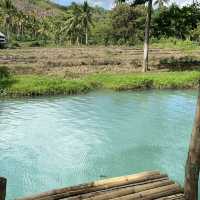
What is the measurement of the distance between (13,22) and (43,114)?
51.4m

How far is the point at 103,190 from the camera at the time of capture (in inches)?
265

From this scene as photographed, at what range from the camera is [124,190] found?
674cm

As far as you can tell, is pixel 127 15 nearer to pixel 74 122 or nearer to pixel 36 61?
pixel 36 61

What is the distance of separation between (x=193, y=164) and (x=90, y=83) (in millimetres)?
13934

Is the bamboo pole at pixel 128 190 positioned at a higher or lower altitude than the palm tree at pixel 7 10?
lower

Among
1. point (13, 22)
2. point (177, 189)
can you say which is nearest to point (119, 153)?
point (177, 189)

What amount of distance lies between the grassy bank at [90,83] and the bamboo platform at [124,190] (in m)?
11.8

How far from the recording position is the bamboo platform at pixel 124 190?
21.3 feet

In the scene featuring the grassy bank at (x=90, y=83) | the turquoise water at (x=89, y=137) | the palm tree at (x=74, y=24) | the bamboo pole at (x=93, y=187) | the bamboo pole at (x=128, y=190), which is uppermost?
the palm tree at (x=74, y=24)

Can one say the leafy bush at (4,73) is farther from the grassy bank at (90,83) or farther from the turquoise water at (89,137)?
the turquoise water at (89,137)

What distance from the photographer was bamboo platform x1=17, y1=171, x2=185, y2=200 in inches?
255

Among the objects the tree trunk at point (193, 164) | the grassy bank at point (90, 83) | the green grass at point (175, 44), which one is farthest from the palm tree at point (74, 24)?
the tree trunk at point (193, 164)

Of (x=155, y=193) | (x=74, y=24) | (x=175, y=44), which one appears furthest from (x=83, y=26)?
(x=155, y=193)

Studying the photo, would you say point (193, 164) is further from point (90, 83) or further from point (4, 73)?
point (4, 73)
